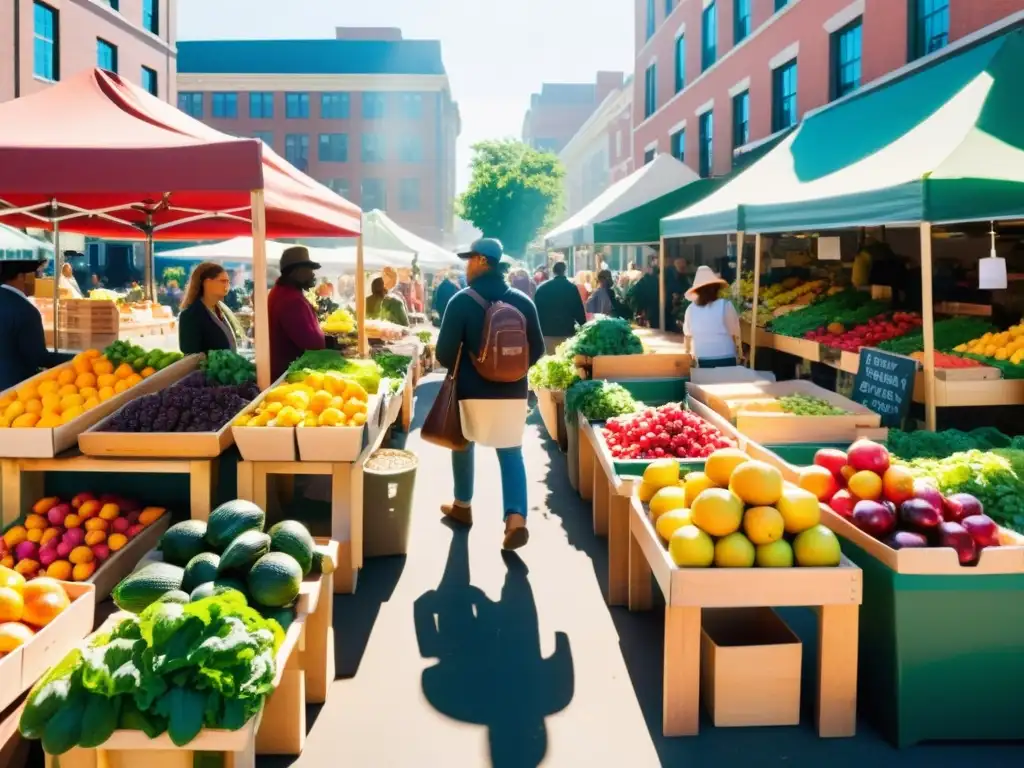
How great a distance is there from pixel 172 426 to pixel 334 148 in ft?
207

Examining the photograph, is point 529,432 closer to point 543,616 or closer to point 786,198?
point 786,198

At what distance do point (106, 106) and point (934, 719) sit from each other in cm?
591

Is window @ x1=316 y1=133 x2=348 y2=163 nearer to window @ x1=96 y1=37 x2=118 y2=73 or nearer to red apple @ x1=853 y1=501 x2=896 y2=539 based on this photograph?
window @ x1=96 y1=37 x2=118 y2=73

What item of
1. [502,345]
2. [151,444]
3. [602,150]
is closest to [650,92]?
[502,345]

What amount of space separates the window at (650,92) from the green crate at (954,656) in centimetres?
2575

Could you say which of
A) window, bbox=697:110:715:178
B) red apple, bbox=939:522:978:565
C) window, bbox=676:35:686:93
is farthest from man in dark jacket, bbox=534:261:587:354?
window, bbox=676:35:686:93

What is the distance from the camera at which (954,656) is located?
3.72 meters

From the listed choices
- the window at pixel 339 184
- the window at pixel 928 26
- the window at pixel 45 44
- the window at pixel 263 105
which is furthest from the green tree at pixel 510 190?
the window at pixel 928 26

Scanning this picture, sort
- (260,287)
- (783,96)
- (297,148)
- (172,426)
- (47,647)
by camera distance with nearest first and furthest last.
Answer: (47,647) → (172,426) → (260,287) → (783,96) → (297,148)

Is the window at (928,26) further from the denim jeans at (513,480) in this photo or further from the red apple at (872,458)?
the red apple at (872,458)

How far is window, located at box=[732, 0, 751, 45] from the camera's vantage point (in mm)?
19234

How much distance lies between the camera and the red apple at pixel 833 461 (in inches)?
175

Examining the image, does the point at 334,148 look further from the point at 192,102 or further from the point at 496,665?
the point at 496,665

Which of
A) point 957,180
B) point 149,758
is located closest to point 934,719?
point 149,758
